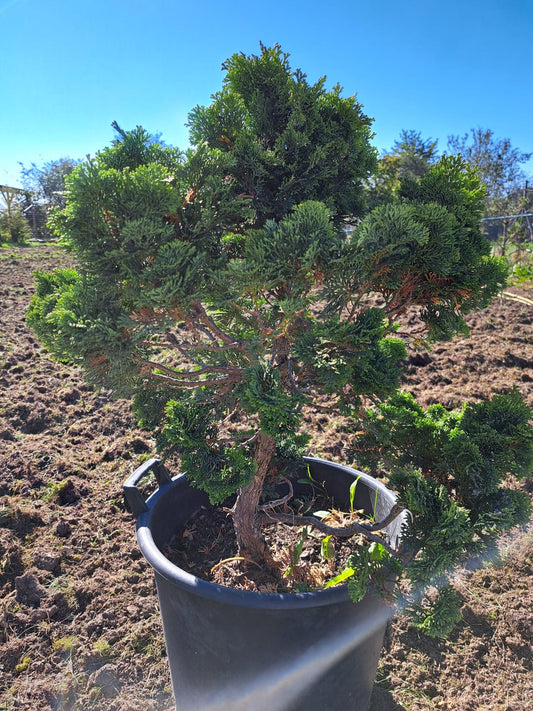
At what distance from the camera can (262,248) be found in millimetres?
1475

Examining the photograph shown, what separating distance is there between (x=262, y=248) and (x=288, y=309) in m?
0.22

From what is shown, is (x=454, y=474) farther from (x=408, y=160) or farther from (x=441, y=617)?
(x=408, y=160)

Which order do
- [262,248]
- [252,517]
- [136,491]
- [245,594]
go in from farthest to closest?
[252,517], [136,491], [245,594], [262,248]

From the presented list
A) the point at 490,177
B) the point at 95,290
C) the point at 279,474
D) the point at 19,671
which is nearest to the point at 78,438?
the point at 19,671

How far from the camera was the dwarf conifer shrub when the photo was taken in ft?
4.67

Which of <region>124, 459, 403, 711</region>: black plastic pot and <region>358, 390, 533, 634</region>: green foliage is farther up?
<region>358, 390, 533, 634</region>: green foliage

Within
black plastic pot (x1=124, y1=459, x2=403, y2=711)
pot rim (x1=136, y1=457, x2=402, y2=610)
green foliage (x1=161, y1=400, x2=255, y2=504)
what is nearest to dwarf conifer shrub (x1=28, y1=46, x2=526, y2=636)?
green foliage (x1=161, y1=400, x2=255, y2=504)

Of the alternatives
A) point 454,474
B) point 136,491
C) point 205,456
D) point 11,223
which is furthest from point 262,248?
point 11,223

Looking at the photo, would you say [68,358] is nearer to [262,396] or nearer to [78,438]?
[262,396]

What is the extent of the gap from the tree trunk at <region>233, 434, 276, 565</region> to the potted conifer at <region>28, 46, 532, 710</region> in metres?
0.33

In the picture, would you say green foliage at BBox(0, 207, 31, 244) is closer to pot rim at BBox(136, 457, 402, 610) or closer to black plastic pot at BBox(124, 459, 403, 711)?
black plastic pot at BBox(124, 459, 403, 711)

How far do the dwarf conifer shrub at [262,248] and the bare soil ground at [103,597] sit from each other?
1.16 metres

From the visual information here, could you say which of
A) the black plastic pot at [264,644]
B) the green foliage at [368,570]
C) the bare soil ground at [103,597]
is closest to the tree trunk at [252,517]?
the black plastic pot at [264,644]

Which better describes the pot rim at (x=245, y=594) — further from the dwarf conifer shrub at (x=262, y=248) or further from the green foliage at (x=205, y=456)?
the green foliage at (x=205, y=456)
